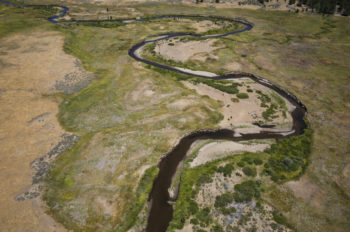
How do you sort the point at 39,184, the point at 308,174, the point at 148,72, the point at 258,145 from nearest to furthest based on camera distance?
the point at 39,184 → the point at 308,174 → the point at 258,145 → the point at 148,72

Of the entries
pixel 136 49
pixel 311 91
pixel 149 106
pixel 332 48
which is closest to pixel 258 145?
pixel 149 106

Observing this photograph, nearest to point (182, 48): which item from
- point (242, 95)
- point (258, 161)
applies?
point (242, 95)

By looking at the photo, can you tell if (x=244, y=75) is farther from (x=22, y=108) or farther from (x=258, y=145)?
(x=22, y=108)

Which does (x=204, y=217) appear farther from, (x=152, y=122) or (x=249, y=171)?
(x=152, y=122)

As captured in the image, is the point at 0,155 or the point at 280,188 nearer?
the point at 280,188

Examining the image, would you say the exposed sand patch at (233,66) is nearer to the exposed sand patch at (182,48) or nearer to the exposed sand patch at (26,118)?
the exposed sand patch at (182,48)

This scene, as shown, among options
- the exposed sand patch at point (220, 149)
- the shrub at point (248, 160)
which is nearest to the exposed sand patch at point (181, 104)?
the exposed sand patch at point (220, 149)
